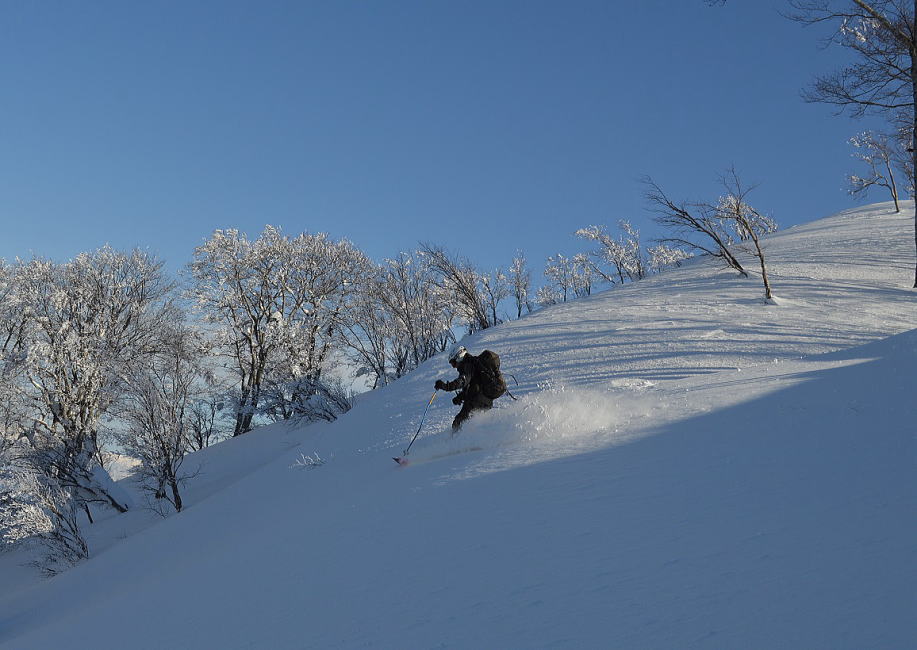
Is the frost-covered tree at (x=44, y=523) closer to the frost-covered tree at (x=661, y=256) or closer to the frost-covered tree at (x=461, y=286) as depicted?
the frost-covered tree at (x=461, y=286)

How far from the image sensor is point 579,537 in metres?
4.08

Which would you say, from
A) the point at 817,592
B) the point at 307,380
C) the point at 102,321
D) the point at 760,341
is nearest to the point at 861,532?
the point at 817,592

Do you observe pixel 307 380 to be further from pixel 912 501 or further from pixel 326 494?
pixel 912 501

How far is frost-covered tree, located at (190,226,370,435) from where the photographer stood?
96.4 feet

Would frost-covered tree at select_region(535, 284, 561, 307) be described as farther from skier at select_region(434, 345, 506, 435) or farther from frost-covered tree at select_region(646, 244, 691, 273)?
skier at select_region(434, 345, 506, 435)

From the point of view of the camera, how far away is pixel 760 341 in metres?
14.8

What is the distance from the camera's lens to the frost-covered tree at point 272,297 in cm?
2938

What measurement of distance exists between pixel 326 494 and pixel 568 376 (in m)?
6.82

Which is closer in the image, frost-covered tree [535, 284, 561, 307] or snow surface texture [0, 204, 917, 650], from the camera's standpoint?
snow surface texture [0, 204, 917, 650]

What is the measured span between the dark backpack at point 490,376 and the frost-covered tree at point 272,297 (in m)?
19.8

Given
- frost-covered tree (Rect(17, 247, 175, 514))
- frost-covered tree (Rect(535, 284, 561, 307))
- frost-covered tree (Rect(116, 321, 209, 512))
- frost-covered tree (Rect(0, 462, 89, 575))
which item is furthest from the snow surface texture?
frost-covered tree (Rect(535, 284, 561, 307))

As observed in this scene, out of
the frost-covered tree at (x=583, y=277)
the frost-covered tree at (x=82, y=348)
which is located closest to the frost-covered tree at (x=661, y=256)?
the frost-covered tree at (x=583, y=277)

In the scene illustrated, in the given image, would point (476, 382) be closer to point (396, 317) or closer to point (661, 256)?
point (396, 317)

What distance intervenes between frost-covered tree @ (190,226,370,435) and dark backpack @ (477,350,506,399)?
65.0 ft
